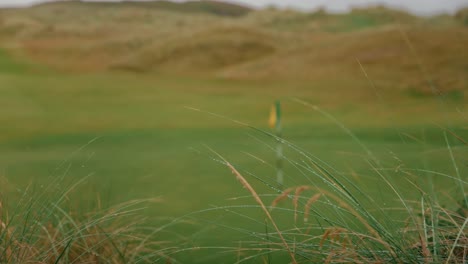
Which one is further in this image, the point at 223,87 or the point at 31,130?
the point at 223,87

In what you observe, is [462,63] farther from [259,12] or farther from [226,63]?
[259,12]

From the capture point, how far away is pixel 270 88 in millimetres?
8828

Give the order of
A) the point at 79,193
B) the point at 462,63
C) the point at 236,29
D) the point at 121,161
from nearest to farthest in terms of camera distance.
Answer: the point at 79,193
the point at 121,161
the point at 462,63
the point at 236,29

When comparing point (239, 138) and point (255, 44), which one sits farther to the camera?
point (255, 44)

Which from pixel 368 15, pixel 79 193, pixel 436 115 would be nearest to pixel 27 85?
pixel 436 115

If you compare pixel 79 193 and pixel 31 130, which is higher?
pixel 79 193

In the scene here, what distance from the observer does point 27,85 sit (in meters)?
8.32

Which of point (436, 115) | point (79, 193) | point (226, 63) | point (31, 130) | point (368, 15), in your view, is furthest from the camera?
point (368, 15)

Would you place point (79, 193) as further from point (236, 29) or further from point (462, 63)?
point (236, 29)

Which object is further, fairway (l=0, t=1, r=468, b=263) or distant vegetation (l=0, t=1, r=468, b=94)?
distant vegetation (l=0, t=1, r=468, b=94)

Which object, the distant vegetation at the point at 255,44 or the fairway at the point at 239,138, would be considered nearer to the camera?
the fairway at the point at 239,138

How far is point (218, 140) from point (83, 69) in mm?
7209

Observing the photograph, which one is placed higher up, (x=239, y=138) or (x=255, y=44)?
(x=239, y=138)

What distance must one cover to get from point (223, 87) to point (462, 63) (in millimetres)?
3661
